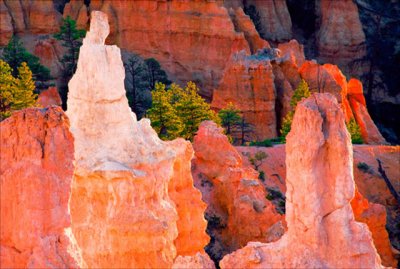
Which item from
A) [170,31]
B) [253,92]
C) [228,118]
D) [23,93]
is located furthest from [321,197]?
[170,31]

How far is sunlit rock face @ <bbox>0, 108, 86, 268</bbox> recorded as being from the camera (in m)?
13.1

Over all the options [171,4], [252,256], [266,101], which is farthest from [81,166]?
[171,4]

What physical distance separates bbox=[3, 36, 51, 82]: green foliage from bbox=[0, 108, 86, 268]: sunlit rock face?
33658mm

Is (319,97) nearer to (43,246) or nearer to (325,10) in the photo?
(43,246)

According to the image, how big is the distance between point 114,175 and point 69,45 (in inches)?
1206

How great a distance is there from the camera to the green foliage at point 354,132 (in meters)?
43.4

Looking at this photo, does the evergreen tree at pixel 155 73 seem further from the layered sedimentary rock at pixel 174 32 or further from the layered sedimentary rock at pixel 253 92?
the layered sedimentary rock at pixel 253 92

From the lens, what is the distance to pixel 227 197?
28891 millimetres

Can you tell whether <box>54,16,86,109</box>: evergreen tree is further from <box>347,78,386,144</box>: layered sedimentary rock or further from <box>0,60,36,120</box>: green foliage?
<box>347,78,386,144</box>: layered sedimentary rock

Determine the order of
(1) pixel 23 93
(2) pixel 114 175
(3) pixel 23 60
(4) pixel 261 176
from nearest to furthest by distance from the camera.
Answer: (2) pixel 114 175, (4) pixel 261 176, (1) pixel 23 93, (3) pixel 23 60

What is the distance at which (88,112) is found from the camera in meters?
22.0

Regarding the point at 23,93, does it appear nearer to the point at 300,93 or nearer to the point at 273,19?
the point at 300,93

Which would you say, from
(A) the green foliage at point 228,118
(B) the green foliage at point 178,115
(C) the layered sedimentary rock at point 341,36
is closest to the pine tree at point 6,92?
(B) the green foliage at point 178,115

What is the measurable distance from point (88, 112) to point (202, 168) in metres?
8.61
